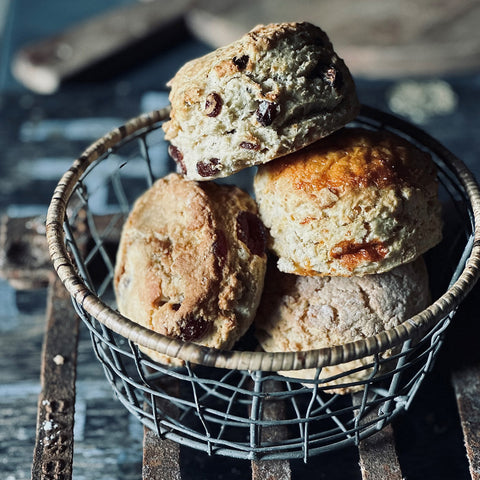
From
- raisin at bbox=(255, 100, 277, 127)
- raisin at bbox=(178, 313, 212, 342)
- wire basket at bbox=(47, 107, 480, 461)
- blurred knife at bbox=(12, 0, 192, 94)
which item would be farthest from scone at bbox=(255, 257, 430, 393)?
blurred knife at bbox=(12, 0, 192, 94)

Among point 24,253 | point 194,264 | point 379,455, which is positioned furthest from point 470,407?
point 24,253

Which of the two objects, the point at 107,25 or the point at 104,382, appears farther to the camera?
the point at 107,25

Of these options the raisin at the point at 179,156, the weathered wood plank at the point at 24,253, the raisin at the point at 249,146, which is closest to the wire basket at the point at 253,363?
the weathered wood plank at the point at 24,253

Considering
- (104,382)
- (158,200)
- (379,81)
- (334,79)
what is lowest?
(104,382)

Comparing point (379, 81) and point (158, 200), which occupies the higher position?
point (158, 200)

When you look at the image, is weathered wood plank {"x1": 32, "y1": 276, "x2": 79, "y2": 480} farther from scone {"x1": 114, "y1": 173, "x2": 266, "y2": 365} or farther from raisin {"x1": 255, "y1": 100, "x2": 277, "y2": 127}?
raisin {"x1": 255, "y1": 100, "x2": 277, "y2": 127}

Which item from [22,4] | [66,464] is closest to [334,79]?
[66,464]

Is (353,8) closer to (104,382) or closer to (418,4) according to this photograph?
(418,4)
